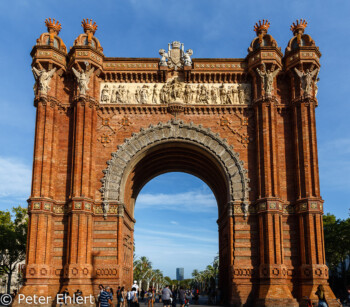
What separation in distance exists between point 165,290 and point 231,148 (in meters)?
9.08

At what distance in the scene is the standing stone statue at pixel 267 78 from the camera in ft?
78.7

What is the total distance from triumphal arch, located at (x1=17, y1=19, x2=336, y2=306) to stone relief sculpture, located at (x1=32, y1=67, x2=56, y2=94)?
0.07 meters

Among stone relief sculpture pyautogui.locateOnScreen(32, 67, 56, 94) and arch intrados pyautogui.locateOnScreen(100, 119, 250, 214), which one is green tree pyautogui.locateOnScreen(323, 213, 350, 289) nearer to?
arch intrados pyautogui.locateOnScreen(100, 119, 250, 214)

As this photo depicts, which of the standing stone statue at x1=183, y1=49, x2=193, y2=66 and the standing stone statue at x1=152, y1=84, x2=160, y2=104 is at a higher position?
the standing stone statue at x1=183, y1=49, x2=193, y2=66

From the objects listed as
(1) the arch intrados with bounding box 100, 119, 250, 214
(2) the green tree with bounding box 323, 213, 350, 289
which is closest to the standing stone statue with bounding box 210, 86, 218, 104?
(1) the arch intrados with bounding box 100, 119, 250, 214

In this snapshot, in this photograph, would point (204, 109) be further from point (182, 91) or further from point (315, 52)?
point (315, 52)

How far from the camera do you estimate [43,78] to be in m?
24.0

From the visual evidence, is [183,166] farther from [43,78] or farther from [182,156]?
[43,78]

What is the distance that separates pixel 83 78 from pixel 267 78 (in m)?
10.3

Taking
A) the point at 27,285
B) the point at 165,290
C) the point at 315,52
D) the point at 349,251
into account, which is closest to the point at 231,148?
the point at 315,52

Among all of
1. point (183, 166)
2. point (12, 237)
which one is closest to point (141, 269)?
point (12, 237)

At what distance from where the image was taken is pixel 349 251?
41.4m

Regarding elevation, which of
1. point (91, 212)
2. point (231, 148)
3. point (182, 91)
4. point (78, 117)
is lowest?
point (91, 212)

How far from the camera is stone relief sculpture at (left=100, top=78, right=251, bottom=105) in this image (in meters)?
25.0
